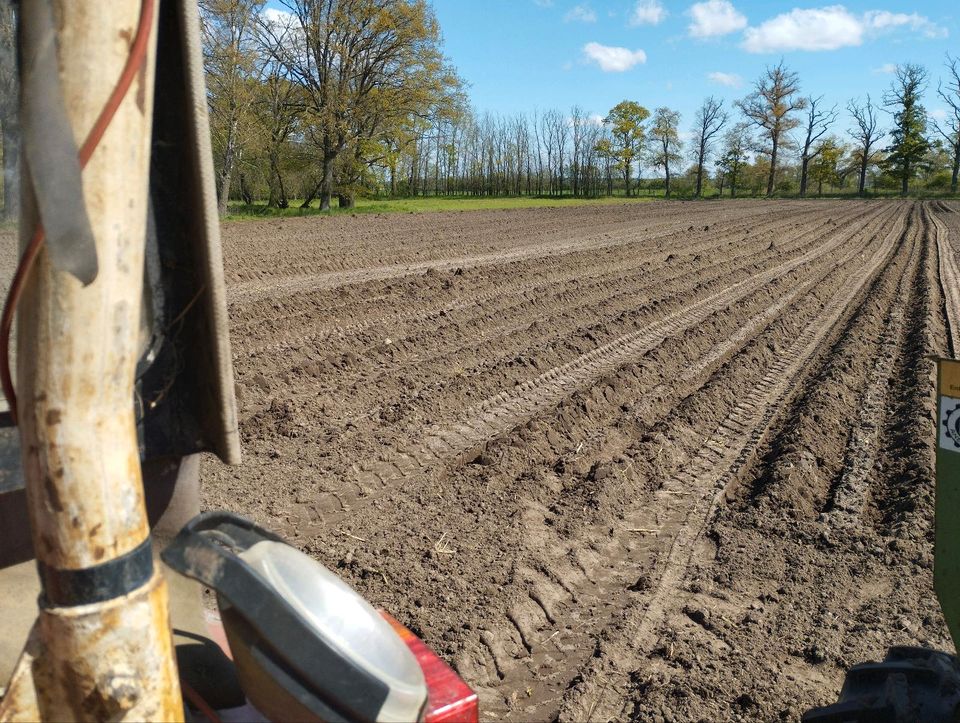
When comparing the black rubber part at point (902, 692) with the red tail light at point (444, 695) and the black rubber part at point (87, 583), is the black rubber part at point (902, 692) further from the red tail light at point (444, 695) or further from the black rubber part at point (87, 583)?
the black rubber part at point (87, 583)

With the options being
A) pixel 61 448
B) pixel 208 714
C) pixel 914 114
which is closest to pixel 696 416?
pixel 208 714

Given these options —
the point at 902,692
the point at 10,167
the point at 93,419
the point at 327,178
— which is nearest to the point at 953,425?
the point at 902,692

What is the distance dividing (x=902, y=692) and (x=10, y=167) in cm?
248

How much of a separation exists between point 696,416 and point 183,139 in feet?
18.9

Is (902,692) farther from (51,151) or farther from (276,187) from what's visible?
(276,187)

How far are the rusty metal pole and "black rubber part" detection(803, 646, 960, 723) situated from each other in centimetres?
196

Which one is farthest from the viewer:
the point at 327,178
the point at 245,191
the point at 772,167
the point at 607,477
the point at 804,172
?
the point at 772,167

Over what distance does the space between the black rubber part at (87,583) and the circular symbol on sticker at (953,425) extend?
1736mm

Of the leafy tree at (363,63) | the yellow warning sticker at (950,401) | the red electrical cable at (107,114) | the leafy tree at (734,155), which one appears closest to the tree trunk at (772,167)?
the leafy tree at (734,155)

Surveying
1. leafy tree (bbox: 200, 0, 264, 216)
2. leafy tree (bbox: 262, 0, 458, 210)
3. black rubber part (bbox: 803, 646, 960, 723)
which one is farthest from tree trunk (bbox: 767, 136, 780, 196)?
black rubber part (bbox: 803, 646, 960, 723)

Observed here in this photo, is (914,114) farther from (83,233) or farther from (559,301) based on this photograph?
(83,233)

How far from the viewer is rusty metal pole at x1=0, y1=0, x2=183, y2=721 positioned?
98cm

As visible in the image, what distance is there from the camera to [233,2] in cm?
3092

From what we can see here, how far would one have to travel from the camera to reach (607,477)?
5238 mm
